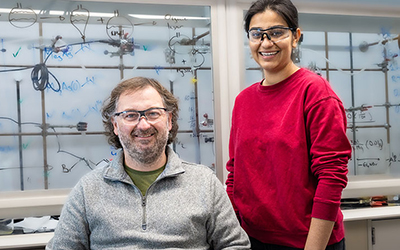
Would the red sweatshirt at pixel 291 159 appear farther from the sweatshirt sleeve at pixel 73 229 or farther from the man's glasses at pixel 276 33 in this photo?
the sweatshirt sleeve at pixel 73 229

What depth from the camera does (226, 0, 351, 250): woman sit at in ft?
4.58

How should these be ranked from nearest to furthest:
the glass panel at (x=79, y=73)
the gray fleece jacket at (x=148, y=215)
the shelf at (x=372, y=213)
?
the gray fleece jacket at (x=148, y=215), the glass panel at (x=79, y=73), the shelf at (x=372, y=213)

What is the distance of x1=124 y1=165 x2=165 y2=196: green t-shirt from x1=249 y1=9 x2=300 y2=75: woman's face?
0.63m

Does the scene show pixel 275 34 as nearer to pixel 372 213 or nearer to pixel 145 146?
pixel 145 146

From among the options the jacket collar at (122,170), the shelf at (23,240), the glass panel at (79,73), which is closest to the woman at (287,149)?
the jacket collar at (122,170)

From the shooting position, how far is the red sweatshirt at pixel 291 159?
1.39 m

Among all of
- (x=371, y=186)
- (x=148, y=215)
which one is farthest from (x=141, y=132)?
(x=371, y=186)

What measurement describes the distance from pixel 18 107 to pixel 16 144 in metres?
0.21

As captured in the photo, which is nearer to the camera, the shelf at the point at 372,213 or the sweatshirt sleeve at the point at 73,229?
the sweatshirt sleeve at the point at 73,229

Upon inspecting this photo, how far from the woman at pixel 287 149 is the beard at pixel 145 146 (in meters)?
0.34

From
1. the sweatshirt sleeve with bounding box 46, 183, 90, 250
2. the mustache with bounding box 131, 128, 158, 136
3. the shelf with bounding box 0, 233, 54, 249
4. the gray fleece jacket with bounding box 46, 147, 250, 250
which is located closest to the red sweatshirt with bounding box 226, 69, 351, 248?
the gray fleece jacket with bounding box 46, 147, 250, 250

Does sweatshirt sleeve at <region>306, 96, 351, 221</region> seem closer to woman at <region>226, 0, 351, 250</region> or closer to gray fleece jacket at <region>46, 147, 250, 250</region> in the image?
woman at <region>226, 0, 351, 250</region>

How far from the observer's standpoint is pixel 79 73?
228 centimetres

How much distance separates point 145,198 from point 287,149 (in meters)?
0.57
